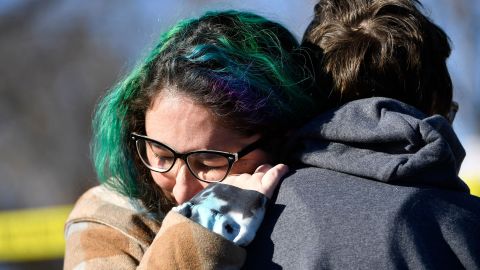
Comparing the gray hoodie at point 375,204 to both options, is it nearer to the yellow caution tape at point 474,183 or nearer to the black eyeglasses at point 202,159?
the black eyeglasses at point 202,159

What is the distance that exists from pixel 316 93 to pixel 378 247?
0.64m

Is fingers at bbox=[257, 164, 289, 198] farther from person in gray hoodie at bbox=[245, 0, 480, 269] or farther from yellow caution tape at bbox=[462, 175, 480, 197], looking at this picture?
yellow caution tape at bbox=[462, 175, 480, 197]

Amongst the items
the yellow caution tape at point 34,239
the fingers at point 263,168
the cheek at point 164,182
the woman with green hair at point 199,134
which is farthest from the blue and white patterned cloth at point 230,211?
the yellow caution tape at point 34,239

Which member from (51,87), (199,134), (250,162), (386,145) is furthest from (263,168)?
(51,87)

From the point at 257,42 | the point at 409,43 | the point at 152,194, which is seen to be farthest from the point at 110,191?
the point at 409,43

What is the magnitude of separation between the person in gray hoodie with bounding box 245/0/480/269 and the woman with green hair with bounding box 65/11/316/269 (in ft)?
0.29

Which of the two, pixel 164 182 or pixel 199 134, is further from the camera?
pixel 164 182

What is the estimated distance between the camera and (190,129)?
243cm

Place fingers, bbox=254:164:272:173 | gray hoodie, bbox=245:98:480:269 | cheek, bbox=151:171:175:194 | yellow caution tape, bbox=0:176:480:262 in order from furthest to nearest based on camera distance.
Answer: yellow caution tape, bbox=0:176:480:262
cheek, bbox=151:171:175:194
fingers, bbox=254:164:272:173
gray hoodie, bbox=245:98:480:269

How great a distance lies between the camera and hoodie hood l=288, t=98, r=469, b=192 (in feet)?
7.14

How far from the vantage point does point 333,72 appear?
101 inches

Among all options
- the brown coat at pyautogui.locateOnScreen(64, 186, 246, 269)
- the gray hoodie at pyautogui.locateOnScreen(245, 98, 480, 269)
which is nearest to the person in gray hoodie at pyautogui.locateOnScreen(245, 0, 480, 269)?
the gray hoodie at pyautogui.locateOnScreen(245, 98, 480, 269)

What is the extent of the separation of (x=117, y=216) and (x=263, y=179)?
579mm

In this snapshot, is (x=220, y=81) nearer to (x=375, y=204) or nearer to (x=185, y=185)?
(x=185, y=185)
